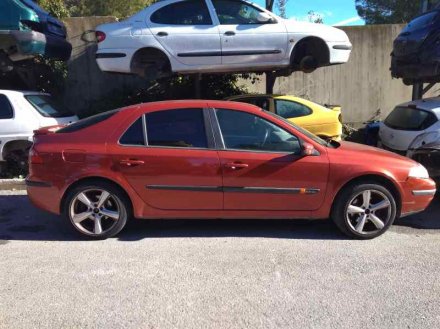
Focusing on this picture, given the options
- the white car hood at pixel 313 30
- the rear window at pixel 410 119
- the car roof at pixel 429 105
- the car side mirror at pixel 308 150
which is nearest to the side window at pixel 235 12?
the white car hood at pixel 313 30

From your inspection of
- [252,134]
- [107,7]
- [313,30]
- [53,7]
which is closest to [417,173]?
[252,134]

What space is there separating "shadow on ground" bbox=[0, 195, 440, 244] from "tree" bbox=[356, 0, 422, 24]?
26.2 metres

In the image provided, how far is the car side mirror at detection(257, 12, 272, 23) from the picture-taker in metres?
8.12

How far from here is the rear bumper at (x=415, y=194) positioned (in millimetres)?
5129

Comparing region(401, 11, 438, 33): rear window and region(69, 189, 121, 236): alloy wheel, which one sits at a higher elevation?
region(401, 11, 438, 33): rear window

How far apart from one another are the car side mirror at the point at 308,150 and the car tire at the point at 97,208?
6.36ft

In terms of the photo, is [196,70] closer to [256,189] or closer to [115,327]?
[256,189]

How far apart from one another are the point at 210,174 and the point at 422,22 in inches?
223

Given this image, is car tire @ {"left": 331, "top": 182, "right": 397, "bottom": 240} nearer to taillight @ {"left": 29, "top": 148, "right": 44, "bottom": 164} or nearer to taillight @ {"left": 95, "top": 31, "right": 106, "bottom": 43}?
taillight @ {"left": 29, "top": 148, "right": 44, "bottom": 164}

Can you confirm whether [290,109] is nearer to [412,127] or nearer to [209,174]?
[412,127]

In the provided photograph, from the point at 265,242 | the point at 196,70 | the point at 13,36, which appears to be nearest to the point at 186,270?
the point at 265,242

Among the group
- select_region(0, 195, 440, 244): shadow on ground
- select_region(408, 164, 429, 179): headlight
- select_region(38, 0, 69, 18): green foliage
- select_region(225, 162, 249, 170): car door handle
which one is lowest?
select_region(0, 195, 440, 244): shadow on ground

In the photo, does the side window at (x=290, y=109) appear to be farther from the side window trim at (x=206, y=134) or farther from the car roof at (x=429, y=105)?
the side window trim at (x=206, y=134)

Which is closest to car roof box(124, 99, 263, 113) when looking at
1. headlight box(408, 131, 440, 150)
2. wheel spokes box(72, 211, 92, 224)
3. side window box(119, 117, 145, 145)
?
side window box(119, 117, 145, 145)
